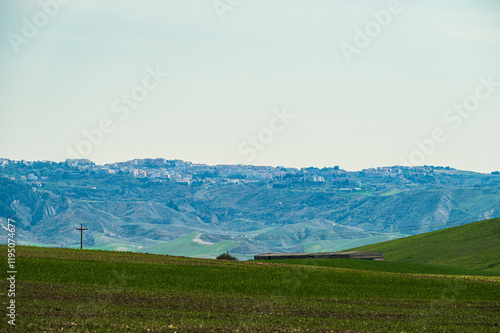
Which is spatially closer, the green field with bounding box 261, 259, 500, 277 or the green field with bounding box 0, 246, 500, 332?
the green field with bounding box 0, 246, 500, 332

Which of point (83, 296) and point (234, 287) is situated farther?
point (234, 287)

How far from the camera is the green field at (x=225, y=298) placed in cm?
4831

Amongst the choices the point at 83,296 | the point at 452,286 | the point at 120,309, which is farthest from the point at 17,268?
the point at 452,286

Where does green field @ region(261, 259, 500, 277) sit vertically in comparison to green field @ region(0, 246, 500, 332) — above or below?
above

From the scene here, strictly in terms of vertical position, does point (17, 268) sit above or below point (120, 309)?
above

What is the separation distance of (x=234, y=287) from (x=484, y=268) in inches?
4117

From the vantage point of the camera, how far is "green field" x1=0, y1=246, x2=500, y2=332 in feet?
159

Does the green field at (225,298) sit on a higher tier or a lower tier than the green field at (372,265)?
lower

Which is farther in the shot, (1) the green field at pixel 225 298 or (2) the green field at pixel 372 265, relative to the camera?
(2) the green field at pixel 372 265

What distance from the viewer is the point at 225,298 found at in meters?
64.2

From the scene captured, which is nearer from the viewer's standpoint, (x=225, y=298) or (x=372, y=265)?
(x=225, y=298)

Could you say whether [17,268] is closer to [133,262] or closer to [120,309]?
[133,262]

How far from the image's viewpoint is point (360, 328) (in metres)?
49.3

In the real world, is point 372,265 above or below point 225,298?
above
